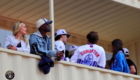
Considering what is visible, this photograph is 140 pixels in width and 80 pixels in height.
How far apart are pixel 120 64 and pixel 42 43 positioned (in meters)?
2.17

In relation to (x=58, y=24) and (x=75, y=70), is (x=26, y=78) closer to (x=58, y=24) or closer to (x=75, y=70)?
(x=75, y=70)

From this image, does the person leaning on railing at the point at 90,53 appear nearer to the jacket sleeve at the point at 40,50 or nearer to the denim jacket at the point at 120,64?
the denim jacket at the point at 120,64

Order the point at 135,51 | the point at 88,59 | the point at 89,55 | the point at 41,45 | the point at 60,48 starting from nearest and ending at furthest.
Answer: the point at 41,45
the point at 89,55
the point at 88,59
the point at 60,48
the point at 135,51

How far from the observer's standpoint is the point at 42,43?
27.2ft

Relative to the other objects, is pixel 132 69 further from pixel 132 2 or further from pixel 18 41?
pixel 18 41

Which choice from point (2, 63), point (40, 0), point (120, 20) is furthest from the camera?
point (120, 20)

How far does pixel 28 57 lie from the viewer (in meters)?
8.00

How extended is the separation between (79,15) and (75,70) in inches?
135

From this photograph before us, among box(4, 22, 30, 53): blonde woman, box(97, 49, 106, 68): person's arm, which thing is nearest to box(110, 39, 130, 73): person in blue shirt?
box(97, 49, 106, 68): person's arm

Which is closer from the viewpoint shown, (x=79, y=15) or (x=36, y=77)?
(x=36, y=77)

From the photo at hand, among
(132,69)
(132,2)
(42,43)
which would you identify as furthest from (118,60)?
(132,2)

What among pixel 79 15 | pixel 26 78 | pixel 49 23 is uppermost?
pixel 79 15

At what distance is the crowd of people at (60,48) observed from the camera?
8.18 metres

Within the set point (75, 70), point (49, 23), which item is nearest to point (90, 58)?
point (75, 70)
